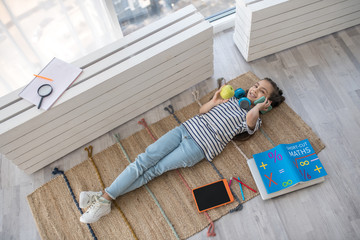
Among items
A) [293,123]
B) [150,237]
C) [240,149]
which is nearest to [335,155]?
[293,123]

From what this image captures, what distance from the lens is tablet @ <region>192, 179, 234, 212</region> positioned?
4.98 feet

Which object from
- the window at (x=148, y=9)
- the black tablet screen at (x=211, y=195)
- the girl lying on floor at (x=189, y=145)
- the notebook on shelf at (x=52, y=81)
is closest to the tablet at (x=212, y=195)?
the black tablet screen at (x=211, y=195)

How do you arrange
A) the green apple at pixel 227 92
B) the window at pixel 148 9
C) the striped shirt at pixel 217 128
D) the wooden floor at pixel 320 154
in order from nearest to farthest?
the wooden floor at pixel 320 154
the striped shirt at pixel 217 128
the green apple at pixel 227 92
the window at pixel 148 9

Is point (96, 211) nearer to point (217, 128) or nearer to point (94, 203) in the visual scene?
point (94, 203)

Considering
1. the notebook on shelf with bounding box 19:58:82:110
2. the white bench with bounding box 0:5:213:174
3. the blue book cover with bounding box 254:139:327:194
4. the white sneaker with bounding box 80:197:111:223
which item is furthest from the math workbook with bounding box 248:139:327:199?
the notebook on shelf with bounding box 19:58:82:110

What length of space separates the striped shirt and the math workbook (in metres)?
0.18

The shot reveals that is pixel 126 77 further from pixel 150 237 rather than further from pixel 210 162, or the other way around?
pixel 150 237

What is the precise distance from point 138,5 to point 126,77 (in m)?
0.68

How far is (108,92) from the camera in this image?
5.14 feet

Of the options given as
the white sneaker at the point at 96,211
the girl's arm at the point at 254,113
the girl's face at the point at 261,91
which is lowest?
the white sneaker at the point at 96,211

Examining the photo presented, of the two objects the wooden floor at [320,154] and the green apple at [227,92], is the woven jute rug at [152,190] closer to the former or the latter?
the wooden floor at [320,154]

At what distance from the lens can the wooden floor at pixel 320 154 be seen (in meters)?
1.45

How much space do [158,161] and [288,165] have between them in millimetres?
696

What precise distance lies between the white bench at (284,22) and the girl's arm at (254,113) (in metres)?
0.49
